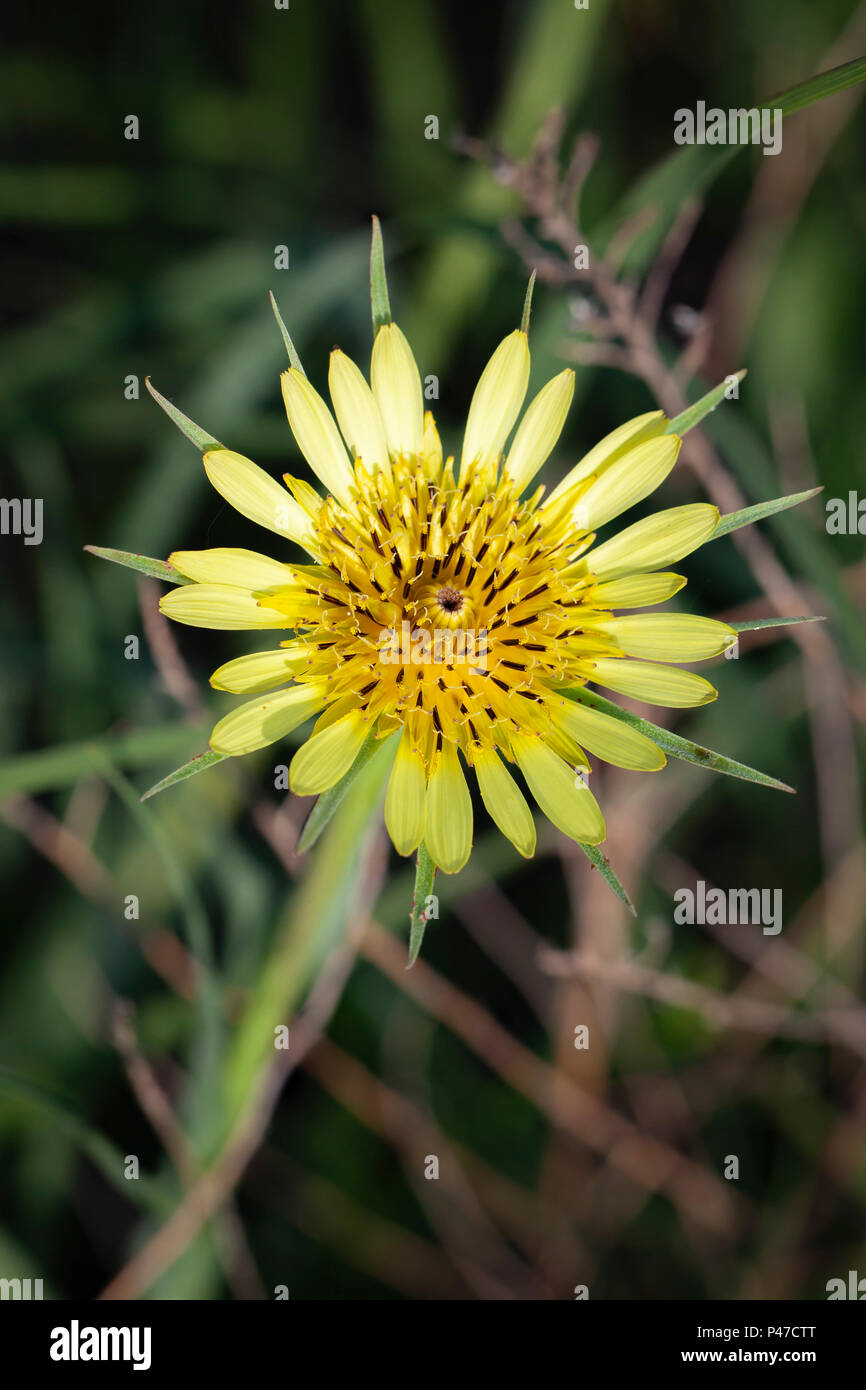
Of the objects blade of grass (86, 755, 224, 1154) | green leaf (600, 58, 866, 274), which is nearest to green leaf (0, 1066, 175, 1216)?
blade of grass (86, 755, 224, 1154)

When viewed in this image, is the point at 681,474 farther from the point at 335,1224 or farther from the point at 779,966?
the point at 335,1224

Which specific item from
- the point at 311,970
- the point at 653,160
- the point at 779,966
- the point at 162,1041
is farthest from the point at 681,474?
the point at 162,1041

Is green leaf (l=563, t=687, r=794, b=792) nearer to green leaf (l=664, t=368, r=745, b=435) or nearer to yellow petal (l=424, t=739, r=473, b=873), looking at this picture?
yellow petal (l=424, t=739, r=473, b=873)

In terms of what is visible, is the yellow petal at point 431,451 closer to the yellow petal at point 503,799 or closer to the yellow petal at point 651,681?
the yellow petal at point 651,681

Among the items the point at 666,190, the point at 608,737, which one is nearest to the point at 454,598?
the point at 608,737

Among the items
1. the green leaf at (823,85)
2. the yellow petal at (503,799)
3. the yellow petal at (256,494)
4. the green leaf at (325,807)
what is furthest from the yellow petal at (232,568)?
the green leaf at (823,85)

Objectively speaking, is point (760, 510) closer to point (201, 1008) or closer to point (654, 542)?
point (654, 542)

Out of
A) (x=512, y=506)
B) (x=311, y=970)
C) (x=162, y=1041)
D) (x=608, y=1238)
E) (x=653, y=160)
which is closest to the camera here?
(x=512, y=506)
